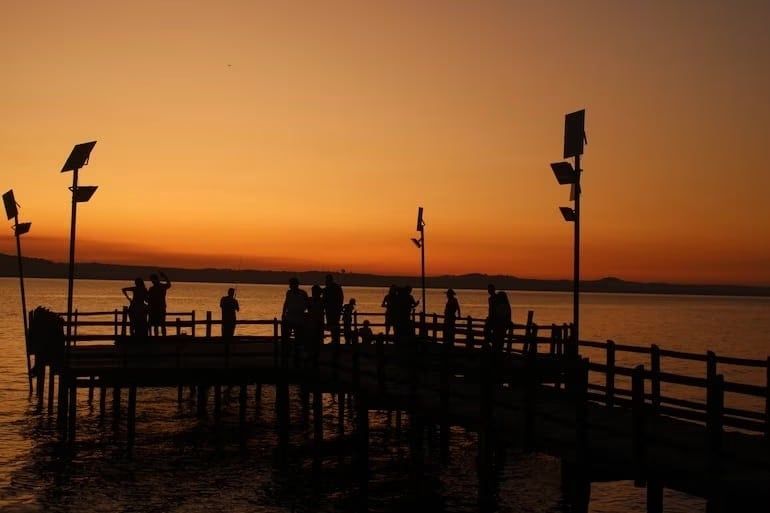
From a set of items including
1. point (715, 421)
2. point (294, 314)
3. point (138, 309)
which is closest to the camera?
point (715, 421)

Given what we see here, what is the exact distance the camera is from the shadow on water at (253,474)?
21406 mm

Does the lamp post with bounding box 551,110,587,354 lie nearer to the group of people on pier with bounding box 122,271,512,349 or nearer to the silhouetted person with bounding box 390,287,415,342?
the group of people on pier with bounding box 122,271,512,349

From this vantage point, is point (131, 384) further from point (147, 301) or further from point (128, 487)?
point (147, 301)

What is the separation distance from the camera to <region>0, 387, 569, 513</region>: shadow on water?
21.4 meters

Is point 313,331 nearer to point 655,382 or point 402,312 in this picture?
point 402,312

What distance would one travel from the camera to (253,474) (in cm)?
2453

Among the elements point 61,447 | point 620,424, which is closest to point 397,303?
point 61,447

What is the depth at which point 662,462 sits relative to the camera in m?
12.2

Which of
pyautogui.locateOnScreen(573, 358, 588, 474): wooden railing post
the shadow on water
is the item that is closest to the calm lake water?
the shadow on water

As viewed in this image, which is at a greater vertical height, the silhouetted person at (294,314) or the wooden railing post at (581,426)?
the silhouetted person at (294,314)

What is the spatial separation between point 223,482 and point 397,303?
8.67 m

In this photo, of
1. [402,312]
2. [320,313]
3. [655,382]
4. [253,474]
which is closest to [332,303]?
[402,312]

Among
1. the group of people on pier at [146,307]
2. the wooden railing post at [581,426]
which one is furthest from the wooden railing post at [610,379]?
the group of people on pier at [146,307]

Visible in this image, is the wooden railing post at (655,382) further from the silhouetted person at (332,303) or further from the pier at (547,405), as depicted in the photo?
the silhouetted person at (332,303)
